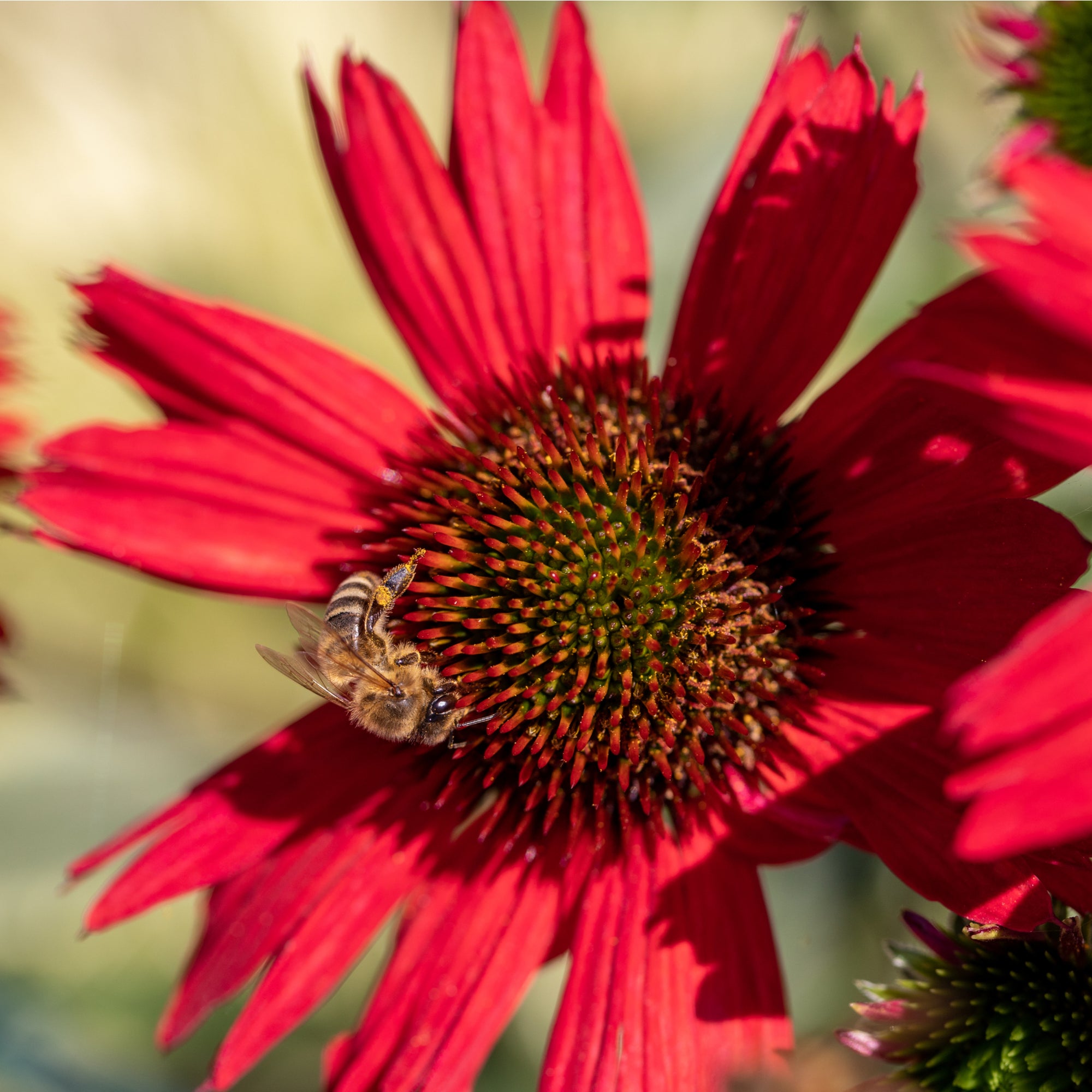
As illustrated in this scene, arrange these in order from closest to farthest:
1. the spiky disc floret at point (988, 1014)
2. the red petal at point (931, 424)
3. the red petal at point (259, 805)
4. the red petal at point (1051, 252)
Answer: the red petal at point (1051, 252), the red petal at point (931, 424), the spiky disc floret at point (988, 1014), the red petal at point (259, 805)

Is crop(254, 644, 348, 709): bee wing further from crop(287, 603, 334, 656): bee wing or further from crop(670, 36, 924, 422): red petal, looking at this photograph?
crop(670, 36, 924, 422): red petal

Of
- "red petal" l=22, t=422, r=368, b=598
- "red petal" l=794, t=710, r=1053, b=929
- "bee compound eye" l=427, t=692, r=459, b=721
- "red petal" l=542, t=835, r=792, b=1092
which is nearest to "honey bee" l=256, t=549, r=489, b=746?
"bee compound eye" l=427, t=692, r=459, b=721

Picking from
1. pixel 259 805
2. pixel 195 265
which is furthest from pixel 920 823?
pixel 195 265

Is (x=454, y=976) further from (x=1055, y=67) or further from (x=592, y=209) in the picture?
(x=1055, y=67)

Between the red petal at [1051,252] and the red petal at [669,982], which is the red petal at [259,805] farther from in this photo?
the red petal at [1051,252]

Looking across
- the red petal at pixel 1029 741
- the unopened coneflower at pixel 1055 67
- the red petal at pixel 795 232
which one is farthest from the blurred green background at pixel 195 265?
the red petal at pixel 1029 741

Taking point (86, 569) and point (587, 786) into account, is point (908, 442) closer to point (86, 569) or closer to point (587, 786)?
point (587, 786)
